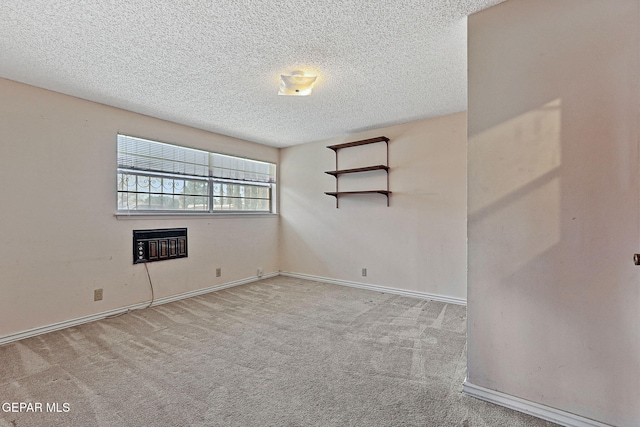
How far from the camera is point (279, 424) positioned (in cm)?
154

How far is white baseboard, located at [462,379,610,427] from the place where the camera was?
1.46 m

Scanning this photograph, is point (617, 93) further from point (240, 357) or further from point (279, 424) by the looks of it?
point (240, 357)

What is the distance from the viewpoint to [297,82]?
242 centimetres

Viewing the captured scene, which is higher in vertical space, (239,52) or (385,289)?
(239,52)

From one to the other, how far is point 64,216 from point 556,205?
13.2 feet

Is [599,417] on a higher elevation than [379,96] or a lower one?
lower

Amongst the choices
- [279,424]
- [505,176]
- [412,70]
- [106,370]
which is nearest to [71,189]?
[106,370]

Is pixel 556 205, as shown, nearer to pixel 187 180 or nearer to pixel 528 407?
pixel 528 407

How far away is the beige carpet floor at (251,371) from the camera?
1.60 meters

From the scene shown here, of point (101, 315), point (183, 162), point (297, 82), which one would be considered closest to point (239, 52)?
point (297, 82)

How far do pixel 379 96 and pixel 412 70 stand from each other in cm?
58

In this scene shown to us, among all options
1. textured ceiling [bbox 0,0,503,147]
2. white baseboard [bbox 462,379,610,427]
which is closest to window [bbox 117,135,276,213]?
textured ceiling [bbox 0,0,503,147]

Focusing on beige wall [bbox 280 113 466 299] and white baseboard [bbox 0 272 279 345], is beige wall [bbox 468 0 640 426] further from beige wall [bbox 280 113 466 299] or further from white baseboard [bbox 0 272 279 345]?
white baseboard [bbox 0 272 279 345]

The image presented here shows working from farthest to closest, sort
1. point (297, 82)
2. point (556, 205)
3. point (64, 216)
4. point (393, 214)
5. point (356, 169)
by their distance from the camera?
point (356, 169)
point (393, 214)
point (64, 216)
point (297, 82)
point (556, 205)
